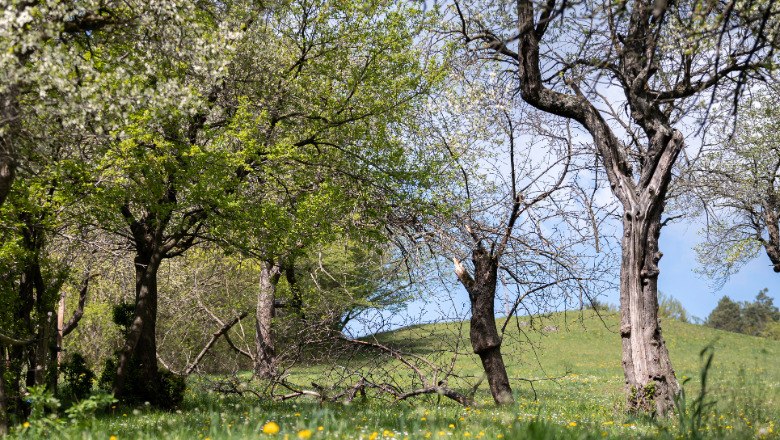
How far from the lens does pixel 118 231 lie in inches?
617

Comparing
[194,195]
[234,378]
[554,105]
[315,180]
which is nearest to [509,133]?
[554,105]

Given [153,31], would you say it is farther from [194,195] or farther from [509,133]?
[509,133]

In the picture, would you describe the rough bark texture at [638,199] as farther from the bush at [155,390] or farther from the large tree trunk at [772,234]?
the large tree trunk at [772,234]

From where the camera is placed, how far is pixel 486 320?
13.1m

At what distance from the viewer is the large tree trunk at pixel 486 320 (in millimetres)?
13039

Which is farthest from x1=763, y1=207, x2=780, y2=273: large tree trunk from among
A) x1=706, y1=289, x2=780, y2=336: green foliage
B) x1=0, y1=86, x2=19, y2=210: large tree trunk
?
x1=706, y1=289, x2=780, y2=336: green foliage

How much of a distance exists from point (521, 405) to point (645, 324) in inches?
128

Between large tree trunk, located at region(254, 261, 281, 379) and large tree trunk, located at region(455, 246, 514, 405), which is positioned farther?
large tree trunk, located at region(254, 261, 281, 379)

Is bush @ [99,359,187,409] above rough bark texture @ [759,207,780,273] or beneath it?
beneath

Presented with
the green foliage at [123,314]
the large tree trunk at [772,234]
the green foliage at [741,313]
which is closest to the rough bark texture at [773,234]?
the large tree trunk at [772,234]

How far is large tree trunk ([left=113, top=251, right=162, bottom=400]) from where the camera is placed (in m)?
14.5

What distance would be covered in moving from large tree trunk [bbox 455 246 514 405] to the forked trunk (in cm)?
273

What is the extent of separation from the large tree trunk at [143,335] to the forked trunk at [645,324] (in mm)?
9892

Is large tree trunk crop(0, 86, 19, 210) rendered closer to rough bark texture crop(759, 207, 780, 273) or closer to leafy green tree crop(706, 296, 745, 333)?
rough bark texture crop(759, 207, 780, 273)
